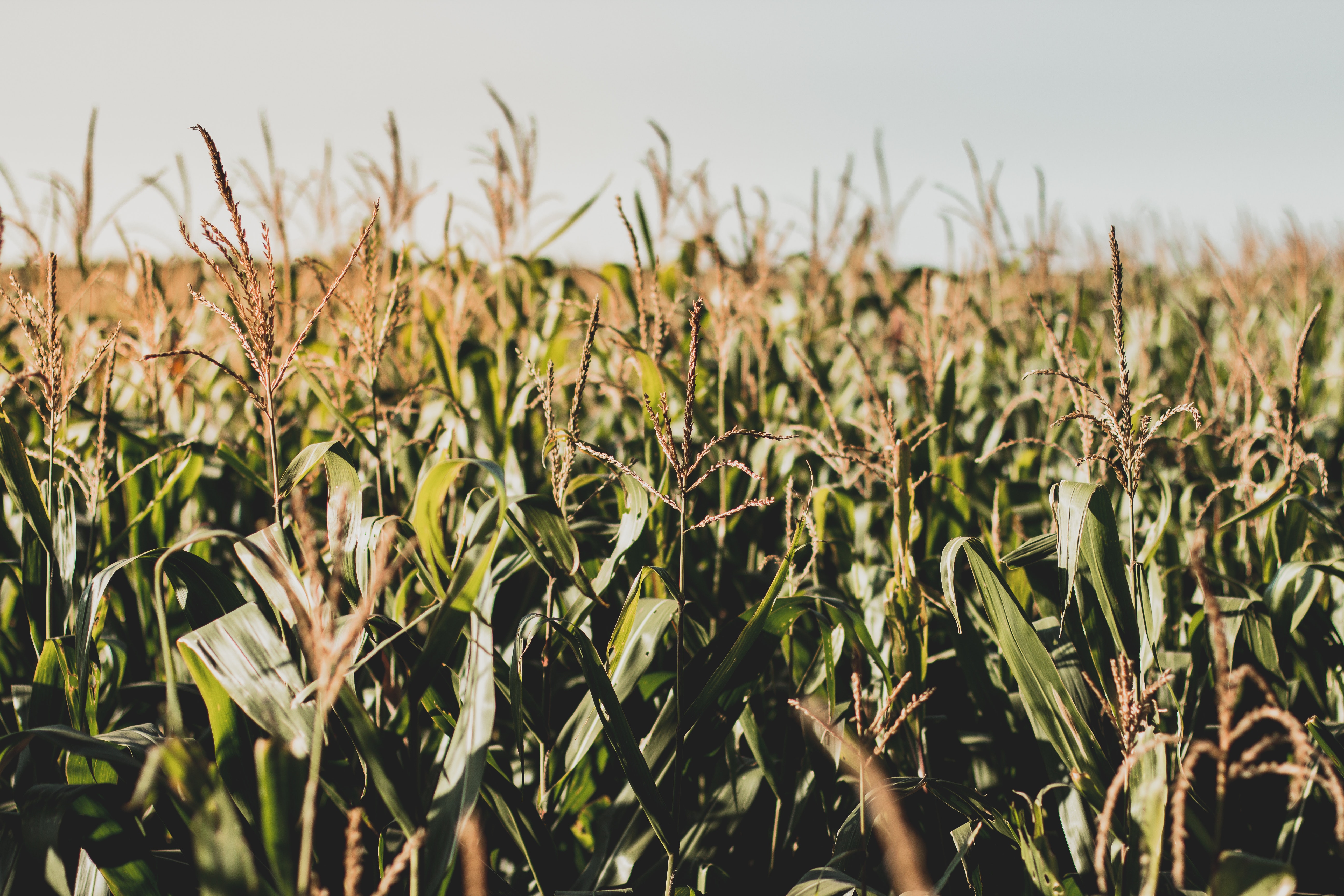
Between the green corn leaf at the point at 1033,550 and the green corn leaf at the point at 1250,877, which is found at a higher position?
the green corn leaf at the point at 1033,550

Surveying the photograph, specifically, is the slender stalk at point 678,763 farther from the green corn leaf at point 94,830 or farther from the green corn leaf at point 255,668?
the green corn leaf at point 94,830

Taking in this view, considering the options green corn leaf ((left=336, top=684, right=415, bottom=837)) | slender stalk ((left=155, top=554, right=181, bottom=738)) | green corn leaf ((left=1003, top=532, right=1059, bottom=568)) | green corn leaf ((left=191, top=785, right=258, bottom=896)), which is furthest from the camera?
green corn leaf ((left=1003, top=532, right=1059, bottom=568))

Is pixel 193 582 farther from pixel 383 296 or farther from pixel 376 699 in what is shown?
pixel 383 296

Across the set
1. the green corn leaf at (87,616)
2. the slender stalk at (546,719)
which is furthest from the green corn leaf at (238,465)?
the slender stalk at (546,719)

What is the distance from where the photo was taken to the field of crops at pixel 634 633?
3.04ft

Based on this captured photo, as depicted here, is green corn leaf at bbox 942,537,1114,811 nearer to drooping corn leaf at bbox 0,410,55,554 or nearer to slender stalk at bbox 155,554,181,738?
slender stalk at bbox 155,554,181,738

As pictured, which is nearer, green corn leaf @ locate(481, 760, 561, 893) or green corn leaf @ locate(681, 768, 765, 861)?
green corn leaf @ locate(481, 760, 561, 893)

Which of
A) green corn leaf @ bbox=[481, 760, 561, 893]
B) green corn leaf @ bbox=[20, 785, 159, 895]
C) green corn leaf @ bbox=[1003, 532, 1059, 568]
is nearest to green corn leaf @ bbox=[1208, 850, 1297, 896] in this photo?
green corn leaf @ bbox=[1003, 532, 1059, 568]

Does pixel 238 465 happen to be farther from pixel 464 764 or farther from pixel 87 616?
pixel 464 764

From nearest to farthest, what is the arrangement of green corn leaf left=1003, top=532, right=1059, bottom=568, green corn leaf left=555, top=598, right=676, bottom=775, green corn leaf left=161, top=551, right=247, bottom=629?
green corn leaf left=161, top=551, right=247, bottom=629 → green corn leaf left=555, top=598, right=676, bottom=775 → green corn leaf left=1003, top=532, right=1059, bottom=568

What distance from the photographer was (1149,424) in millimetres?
1240

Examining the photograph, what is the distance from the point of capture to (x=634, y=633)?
1.21 m

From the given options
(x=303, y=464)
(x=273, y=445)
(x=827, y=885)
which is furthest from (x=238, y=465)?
(x=827, y=885)

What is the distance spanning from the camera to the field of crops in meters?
0.93
